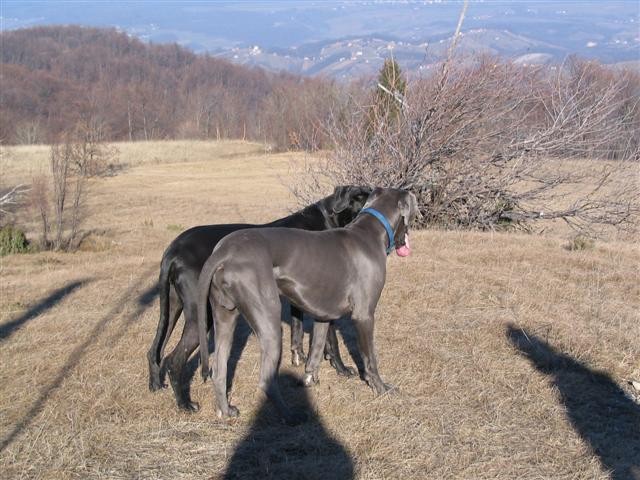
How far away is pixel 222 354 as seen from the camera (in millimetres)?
5055

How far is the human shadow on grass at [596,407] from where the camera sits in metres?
4.50

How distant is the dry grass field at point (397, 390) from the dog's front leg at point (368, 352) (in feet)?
0.49

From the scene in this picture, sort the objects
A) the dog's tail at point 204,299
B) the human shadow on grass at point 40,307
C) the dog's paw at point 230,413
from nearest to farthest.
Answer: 1. the dog's tail at point 204,299
2. the dog's paw at point 230,413
3. the human shadow on grass at point 40,307

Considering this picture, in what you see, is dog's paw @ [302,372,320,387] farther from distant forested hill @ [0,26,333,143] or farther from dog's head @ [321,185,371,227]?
distant forested hill @ [0,26,333,143]

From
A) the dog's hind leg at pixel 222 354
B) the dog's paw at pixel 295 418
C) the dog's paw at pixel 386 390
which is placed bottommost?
the dog's paw at pixel 386 390

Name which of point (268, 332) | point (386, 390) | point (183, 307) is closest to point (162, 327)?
point (183, 307)

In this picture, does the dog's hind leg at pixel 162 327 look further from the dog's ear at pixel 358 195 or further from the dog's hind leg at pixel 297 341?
the dog's ear at pixel 358 195

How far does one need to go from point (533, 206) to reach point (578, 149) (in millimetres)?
2221

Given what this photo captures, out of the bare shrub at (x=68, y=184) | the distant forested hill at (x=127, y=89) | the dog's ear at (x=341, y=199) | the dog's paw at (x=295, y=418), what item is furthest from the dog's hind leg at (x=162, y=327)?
the distant forested hill at (x=127, y=89)

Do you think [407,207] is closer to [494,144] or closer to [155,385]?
[155,385]

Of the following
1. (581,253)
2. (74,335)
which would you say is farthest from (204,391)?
(581,253)

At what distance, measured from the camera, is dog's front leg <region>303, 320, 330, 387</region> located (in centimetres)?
573

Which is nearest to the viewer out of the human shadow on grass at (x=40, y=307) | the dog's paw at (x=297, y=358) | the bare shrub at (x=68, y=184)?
the dog's paw at (x=297, y=358)

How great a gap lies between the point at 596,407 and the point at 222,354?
3.10 m
